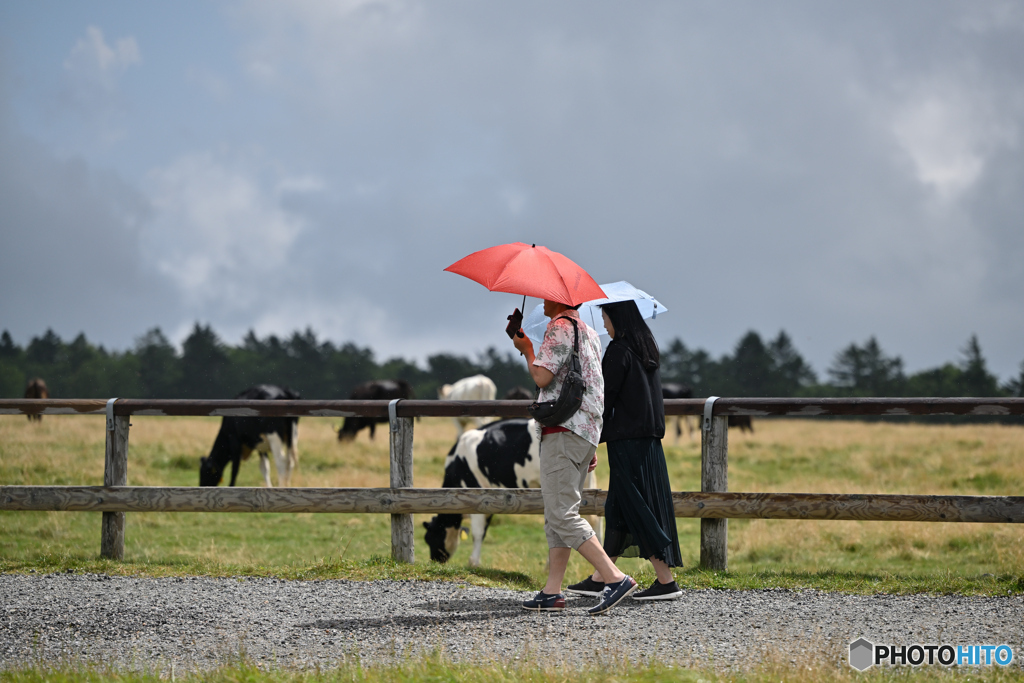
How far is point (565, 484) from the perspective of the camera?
537cm

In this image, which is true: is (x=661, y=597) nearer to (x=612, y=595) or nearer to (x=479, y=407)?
(x=612, y=595)

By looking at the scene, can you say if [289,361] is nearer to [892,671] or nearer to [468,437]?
[468,437]

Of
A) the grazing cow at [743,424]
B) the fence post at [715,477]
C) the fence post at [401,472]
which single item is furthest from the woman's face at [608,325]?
the grazing cow at [743,424]

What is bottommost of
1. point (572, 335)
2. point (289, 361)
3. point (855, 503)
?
point (855, 503)

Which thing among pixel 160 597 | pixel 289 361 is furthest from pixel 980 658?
pixel 289 361

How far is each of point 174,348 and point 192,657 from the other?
281 ft

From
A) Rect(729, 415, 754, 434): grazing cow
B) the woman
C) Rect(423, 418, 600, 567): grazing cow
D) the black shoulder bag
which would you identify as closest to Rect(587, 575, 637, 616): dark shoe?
the woman

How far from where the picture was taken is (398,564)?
710 cm

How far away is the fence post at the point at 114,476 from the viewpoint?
301 inches

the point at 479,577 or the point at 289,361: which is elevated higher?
the point at 289,361

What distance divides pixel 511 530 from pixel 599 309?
6010mm

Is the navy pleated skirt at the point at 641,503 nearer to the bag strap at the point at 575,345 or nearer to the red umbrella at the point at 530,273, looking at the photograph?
the bag strap at the point at 575,345

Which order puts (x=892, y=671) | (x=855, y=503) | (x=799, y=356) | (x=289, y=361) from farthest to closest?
(x=799, y=356) → (x=289, y=361) → (x=855, y=503) → (x=892, y=671)

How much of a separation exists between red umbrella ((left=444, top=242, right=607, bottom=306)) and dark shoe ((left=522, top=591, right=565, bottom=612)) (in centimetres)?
172
